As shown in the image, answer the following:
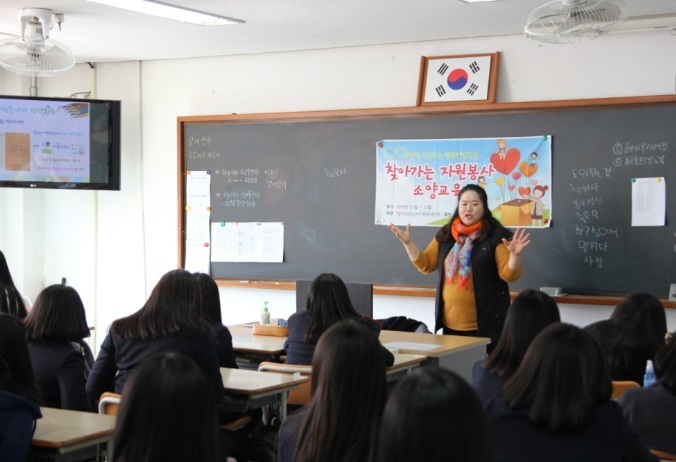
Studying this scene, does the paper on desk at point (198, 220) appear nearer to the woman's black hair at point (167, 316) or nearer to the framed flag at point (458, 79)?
the framed flag at point (458, 79)

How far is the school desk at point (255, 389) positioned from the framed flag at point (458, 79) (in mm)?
3020

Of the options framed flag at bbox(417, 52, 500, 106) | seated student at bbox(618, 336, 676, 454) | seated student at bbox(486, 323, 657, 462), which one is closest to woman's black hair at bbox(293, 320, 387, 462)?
seated student at bbox(486, 323, 657, 462)

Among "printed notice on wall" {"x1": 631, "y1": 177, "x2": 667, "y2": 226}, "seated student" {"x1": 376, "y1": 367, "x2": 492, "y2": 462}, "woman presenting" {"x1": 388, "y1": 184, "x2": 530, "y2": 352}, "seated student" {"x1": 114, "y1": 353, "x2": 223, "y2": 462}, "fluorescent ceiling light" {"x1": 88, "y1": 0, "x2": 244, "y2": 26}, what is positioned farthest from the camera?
"printed notice on wall" {"x1": 631, "y1": 177, "x2": 667, "y2": 226}

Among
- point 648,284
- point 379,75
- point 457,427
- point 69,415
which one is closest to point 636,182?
point 648,284

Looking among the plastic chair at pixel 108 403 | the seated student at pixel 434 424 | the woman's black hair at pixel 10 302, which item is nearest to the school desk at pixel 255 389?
the plastic chair at pixel 108 403

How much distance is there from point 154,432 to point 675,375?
193 centimetres

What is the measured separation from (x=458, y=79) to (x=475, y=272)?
64.9 inches

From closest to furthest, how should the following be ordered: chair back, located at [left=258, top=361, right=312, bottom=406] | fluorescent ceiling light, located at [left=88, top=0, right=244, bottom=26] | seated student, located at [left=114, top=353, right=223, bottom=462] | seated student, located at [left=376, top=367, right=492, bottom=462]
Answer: seated student, located at [left=376, top=367, right=492, bottom=462] → seated student, located at [left=114, top=353, right=223, bottom=462] → chair back, located at [left=258, top=361, right=312, bottom=406] → fluorescent ceiling light, located at [left=88, top=0, right=244, bottom=26]

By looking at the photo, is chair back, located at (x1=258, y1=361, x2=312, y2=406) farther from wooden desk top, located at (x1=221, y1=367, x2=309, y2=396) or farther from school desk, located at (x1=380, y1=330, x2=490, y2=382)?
school desk, located at (x1=380, y1=330, x2=490, y2=382)

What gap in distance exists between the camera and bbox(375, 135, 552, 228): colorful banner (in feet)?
20.7

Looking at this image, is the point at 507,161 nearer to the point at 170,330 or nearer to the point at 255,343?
the point at 255,343

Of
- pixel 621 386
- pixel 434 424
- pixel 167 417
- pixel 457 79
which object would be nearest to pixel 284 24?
pixel 457 79

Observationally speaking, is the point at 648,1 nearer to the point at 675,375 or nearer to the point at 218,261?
the point at 675,375

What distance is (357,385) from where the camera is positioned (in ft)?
6.89
